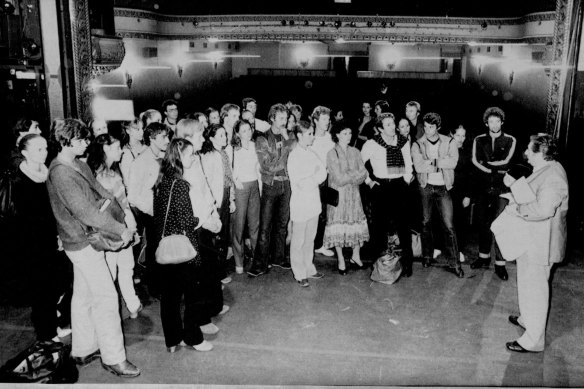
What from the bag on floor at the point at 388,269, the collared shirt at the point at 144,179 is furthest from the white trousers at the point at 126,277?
the bag on floor at the point at 388,269

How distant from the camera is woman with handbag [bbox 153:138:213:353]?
3355 millimetres

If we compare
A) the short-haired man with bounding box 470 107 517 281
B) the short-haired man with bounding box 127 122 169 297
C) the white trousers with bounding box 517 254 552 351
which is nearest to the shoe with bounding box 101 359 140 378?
the short-haired man with bounding box 127 122 169 297

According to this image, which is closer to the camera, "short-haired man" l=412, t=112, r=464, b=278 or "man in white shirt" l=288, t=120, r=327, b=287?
"man in white shirt" l=288, t=120, r=327, b=287

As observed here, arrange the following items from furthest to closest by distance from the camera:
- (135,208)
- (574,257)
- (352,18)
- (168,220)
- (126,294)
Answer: (352,18)
(574,257)
(135,208)
(126,294)
(168,220)

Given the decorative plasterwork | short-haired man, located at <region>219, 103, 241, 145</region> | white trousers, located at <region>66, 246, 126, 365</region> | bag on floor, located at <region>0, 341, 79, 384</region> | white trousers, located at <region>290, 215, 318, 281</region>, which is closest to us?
bag on floor, located at <region>0, 341, 79, 384</region>

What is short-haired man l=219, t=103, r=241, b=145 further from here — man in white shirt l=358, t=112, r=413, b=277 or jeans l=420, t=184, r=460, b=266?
jeans l=420, t=184, r=460, b=266

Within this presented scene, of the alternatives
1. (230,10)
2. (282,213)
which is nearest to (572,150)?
(282,213)

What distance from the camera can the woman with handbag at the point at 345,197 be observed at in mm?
4961

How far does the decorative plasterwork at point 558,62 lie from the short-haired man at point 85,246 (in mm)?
4736

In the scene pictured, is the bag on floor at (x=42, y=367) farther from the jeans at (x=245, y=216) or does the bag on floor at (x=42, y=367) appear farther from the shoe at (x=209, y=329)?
the jeans at (x=245, y=216)

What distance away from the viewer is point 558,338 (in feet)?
12.8

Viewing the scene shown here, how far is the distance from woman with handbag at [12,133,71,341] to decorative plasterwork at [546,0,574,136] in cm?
512

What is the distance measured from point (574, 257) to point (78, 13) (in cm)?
600

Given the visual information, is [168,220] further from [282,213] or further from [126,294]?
[282,213]
